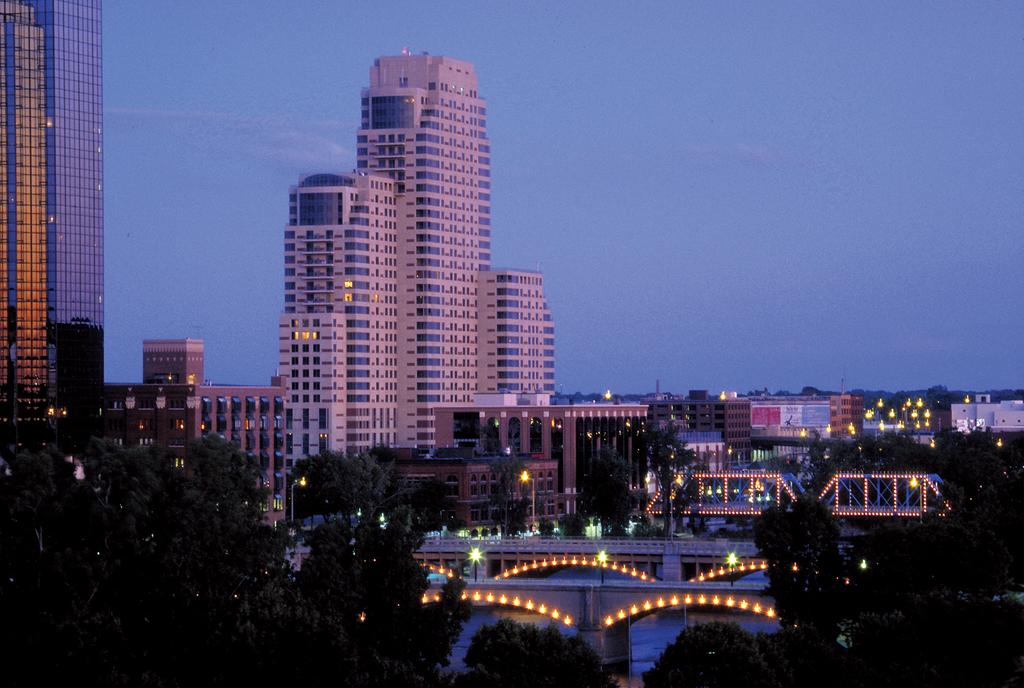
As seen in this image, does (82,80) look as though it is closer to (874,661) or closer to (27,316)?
(27,316)

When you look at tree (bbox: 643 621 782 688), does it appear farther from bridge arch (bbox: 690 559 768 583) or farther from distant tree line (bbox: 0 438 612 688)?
bridge arch (bbox: 690 559 768 583)

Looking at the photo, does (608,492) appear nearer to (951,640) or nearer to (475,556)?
(475,556)

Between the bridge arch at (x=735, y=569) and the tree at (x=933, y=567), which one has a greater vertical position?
the tree at (x=933, y=567)

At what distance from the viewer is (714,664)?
72.6 m

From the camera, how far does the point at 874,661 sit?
76.4 meters

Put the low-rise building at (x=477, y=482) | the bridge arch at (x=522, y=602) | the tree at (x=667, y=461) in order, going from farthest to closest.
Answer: the low-rise building at (x=477, y=482) → the tree at (x=667, y=461) → the bridge arch at (x=522, y=602)

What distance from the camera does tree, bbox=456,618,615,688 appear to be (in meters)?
72.3

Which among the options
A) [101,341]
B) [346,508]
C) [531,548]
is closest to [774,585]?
[531,548]

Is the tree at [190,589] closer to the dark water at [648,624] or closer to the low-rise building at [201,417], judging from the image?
the dark water at [648,624]

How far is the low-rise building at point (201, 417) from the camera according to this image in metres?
153

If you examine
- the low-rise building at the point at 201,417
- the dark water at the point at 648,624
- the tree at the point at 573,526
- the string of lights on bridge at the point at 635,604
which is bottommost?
the dark water at the point at 648,624

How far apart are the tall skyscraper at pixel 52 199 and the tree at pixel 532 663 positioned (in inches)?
3500

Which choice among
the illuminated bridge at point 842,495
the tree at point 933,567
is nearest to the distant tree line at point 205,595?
the tree at point 933,567

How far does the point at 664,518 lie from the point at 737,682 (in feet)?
327
